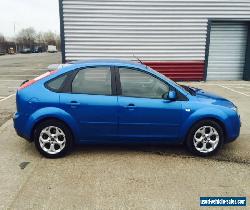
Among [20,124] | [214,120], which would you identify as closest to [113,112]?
[20,124]

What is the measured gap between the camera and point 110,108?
165 inches

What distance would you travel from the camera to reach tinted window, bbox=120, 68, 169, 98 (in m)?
4.30

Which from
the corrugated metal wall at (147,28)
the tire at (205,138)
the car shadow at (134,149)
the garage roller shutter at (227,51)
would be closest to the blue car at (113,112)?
the tire at (205,138)

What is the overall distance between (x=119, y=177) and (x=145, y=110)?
1073 mm

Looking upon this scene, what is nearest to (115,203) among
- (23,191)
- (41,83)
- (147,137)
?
(23,191)

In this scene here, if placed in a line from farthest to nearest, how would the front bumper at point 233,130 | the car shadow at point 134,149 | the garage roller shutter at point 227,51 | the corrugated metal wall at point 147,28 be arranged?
1. the garage roller shutter at point 227,51
2. the corrugated metal wall at point 147,28
3. the car shadow at point 134,149
4. the front bumper at point 233,130

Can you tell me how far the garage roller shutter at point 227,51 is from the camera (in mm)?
13023

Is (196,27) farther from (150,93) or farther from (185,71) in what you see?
(150,93)

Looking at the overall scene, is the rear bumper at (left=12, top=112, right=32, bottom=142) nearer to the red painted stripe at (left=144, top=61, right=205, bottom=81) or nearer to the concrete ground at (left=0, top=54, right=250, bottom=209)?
the concrete ground at (left=0, top=54, right=250, bottom=209)

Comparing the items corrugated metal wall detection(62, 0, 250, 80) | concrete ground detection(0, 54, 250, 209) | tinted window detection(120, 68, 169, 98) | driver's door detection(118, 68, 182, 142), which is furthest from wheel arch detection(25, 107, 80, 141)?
corrugated metal wall detection(62, 0, 250, 80)

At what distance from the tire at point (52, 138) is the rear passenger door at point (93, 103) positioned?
236 millimetres

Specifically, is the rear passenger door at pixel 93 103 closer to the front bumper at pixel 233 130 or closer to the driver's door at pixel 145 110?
the driver's door at pixel 145 110

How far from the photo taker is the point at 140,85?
4328 mm

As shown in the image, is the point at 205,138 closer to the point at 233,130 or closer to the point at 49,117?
the point at 233,130
